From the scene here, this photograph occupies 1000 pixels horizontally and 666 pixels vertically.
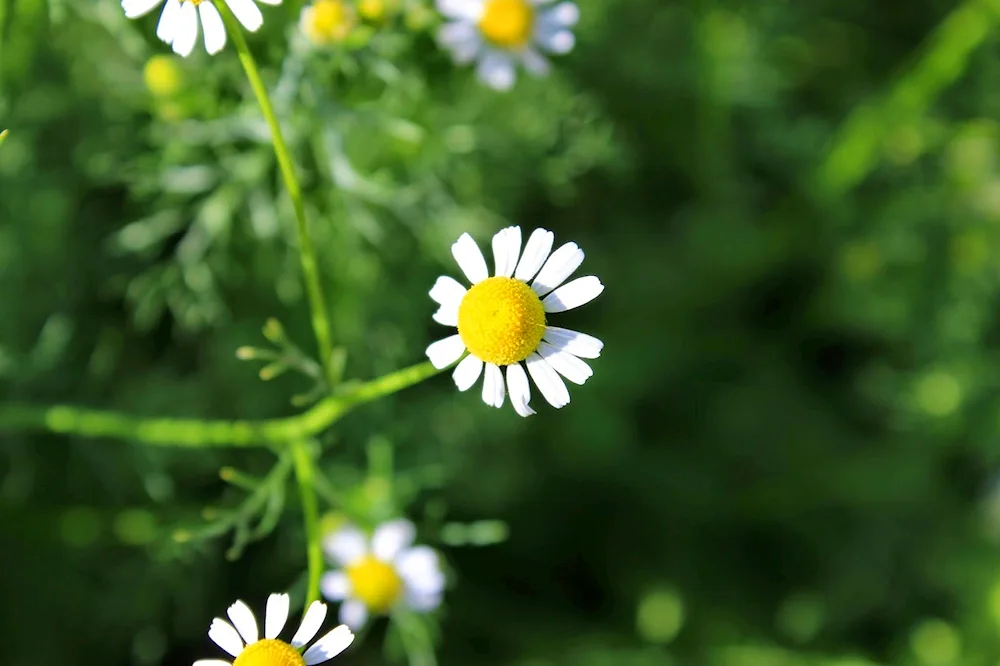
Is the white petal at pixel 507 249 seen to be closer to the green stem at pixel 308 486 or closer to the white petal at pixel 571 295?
the white petal at pixel 571 295

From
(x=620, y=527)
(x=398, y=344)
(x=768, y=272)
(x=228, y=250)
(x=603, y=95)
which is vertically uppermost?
(x=603, y=95)

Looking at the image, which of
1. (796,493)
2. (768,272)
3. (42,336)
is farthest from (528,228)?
(42,336)

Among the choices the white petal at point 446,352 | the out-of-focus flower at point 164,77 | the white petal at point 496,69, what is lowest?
the white petal at point 446,352

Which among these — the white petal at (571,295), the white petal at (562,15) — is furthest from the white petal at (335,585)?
the white petal at (562,15)

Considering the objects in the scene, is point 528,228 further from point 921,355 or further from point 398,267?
point 921,355

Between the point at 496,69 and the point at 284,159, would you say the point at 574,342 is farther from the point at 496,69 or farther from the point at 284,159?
the point at 496,69

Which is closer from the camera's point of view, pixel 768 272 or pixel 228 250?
pixel 228 250

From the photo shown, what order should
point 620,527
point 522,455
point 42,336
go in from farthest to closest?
point 620,527
point 522,455
point 42,336

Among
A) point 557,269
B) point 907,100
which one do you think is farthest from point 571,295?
point 907,100

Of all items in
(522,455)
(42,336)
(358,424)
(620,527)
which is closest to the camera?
(42,336)
